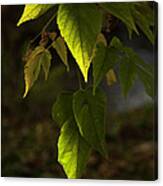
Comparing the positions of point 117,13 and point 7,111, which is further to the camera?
point 7,111

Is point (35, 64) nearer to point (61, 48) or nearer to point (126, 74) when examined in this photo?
point (61, 48)

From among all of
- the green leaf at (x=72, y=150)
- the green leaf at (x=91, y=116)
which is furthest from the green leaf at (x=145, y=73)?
the green leaf at (x=72, y=150)

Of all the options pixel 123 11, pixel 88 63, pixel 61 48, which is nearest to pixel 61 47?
pixel 61 48

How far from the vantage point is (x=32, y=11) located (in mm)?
2084

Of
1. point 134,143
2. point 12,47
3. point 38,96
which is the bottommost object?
point 134,143

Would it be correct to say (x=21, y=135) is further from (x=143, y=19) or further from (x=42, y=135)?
(x=143, y=19)

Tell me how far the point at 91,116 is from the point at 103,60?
171 millimetres

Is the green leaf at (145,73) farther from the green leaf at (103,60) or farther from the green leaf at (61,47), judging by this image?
the green leaf at (61,47)

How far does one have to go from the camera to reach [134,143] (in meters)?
2.05

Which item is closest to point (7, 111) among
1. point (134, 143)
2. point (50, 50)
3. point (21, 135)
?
point (21, 135)

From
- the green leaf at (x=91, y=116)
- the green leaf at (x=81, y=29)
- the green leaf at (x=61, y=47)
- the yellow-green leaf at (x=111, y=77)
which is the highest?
the green leaf at (x=81, y=29)

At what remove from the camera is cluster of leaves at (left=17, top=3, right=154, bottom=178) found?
6.49 feet

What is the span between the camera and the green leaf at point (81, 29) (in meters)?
1.95

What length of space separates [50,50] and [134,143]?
1.24ft
